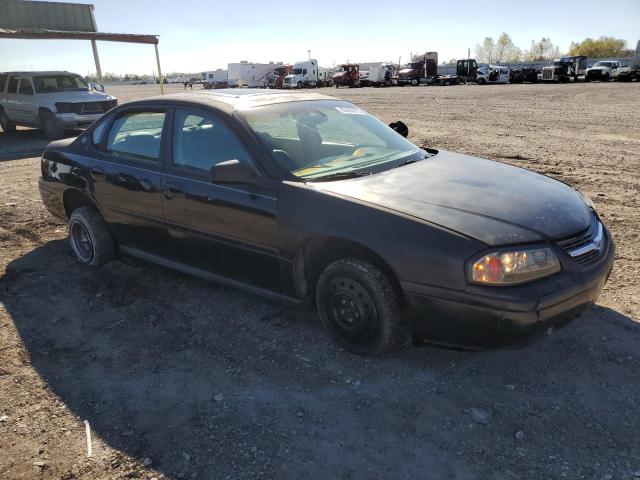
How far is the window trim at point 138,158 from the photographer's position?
3.98 m

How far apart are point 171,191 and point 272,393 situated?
175 centimetres

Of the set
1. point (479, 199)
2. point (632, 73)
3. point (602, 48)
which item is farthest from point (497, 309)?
point (602, 48)

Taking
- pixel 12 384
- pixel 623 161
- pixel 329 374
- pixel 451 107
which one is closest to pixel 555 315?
pixel 329 374

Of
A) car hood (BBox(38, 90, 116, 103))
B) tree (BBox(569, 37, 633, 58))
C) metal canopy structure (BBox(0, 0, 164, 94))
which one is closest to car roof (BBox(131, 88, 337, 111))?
car hood (BBox(38, 90, 116, 103))

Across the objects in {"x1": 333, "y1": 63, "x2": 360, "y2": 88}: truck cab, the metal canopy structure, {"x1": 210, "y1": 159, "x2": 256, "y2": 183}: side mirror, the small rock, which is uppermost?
the metal canopy structure

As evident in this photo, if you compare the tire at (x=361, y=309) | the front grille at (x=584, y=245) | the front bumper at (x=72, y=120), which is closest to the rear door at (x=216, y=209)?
the tire at (x=361, y=309)

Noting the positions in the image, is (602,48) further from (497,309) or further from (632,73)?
(497,309)

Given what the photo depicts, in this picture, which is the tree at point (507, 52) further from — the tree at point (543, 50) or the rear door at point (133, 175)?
the rear door at point (133, 175)

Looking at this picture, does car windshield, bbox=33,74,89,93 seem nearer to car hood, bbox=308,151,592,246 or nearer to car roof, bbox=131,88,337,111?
car roof, bbox=131,88,337,111

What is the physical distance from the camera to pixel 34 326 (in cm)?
388

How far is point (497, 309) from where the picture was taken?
2600 mm

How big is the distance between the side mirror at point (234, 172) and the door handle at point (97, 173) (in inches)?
64.7

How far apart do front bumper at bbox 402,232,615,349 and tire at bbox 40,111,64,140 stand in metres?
13.9

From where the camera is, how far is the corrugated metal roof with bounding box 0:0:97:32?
20.4 metres
